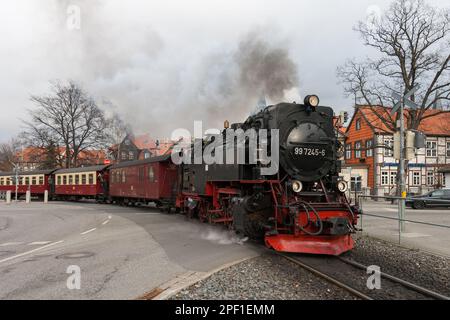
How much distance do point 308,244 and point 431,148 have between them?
41.3 metres

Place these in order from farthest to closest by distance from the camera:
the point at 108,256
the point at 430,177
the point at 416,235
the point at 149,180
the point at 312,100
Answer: the point at 430,177, the point at 149,180, the point at 416,235, the point at 312,100, the point at 108,256

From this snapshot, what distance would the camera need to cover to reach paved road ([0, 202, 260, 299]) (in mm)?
5406

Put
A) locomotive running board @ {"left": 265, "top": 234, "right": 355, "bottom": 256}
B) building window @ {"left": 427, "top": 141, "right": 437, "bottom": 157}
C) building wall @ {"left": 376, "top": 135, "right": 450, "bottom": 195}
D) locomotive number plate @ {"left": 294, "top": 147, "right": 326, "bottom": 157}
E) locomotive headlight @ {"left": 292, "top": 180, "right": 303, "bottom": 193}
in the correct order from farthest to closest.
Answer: building window @ {"left": 427, "top": 141, "right": 437, "bottom": 157}, building wall @ {"left": 376, "top": 135, "right": 450, "bottom": 195}, locomotive number plate @ {"left": 294, "top": 147, "right": 326, "bottom": 157}, locomotive headlight @ {"left": 292, "top": 180, "right": 303, "bottom": 193}, locomotive running board @ {"left": 265, "top": 234, "right": 355, "bottom": 256}

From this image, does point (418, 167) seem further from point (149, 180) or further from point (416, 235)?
point (416, 235)

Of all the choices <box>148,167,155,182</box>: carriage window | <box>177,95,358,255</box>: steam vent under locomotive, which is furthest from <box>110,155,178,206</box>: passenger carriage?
<box>177,95,358,255</box>: steam vent under locomotive

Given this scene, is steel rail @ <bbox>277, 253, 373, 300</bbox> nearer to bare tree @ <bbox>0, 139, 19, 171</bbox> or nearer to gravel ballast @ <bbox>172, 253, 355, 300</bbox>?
gravel ballast @ <bbox>172, 253, 355, 300</bbox>


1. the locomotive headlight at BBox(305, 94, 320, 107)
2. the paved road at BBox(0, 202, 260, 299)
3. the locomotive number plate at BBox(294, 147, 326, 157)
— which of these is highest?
the locomotive headlight at BBox(305, 94, 320, 107)

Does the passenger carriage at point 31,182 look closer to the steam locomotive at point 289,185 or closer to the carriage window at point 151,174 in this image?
the carriage window at point 151,174

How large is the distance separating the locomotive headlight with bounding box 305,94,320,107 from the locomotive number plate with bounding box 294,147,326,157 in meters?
1.02

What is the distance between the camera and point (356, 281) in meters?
5.86

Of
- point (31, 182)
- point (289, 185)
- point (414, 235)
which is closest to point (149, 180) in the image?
point (289, 185)

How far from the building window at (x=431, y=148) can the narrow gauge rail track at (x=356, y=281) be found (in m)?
40.7

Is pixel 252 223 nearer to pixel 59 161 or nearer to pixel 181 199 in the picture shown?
pixel 181 199

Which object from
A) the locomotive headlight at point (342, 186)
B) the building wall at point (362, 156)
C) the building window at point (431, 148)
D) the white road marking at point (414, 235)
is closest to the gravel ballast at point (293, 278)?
the locomotive headlight at point (342, 186)
